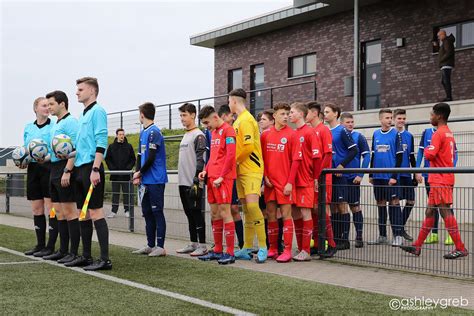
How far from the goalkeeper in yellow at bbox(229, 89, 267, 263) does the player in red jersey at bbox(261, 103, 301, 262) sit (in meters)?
0.19

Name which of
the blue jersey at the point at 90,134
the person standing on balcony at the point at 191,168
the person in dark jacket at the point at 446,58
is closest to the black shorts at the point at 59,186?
the blue jersey at the point at 90,134

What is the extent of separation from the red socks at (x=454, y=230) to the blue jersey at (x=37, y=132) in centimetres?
510

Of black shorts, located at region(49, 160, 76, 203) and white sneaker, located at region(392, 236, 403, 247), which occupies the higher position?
black shorts, located at region(49, 160, 76, 203)

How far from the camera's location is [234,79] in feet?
90.4

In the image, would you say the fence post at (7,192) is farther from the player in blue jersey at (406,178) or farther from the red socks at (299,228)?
the player in blue jersey at (406,178)

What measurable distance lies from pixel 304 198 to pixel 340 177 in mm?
669

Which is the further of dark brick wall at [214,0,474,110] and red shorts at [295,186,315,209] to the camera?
dark brick wall at [214,0,474,110]

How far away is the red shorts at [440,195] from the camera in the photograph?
680 cm

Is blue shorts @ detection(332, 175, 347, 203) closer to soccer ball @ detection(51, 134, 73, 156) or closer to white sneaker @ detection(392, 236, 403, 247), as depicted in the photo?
white sneaker @ detection(392, 236, 403, 247)

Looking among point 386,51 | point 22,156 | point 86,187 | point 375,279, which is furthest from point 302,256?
point 386,51

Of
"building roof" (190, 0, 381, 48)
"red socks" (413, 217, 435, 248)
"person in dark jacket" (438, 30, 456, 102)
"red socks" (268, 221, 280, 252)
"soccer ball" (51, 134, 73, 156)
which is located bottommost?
"red socks" (268, 221, 280, 252)

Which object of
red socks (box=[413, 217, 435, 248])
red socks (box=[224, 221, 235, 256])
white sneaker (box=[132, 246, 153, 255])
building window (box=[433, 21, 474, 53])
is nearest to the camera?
red socks (box=[413, 217, 435, 248])

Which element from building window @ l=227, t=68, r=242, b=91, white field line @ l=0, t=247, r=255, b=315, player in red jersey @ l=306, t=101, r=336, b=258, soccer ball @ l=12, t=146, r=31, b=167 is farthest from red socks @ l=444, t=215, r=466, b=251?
building window @ l=227, t=68, r=242, b=91

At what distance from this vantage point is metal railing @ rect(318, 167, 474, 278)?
21.7 feet
